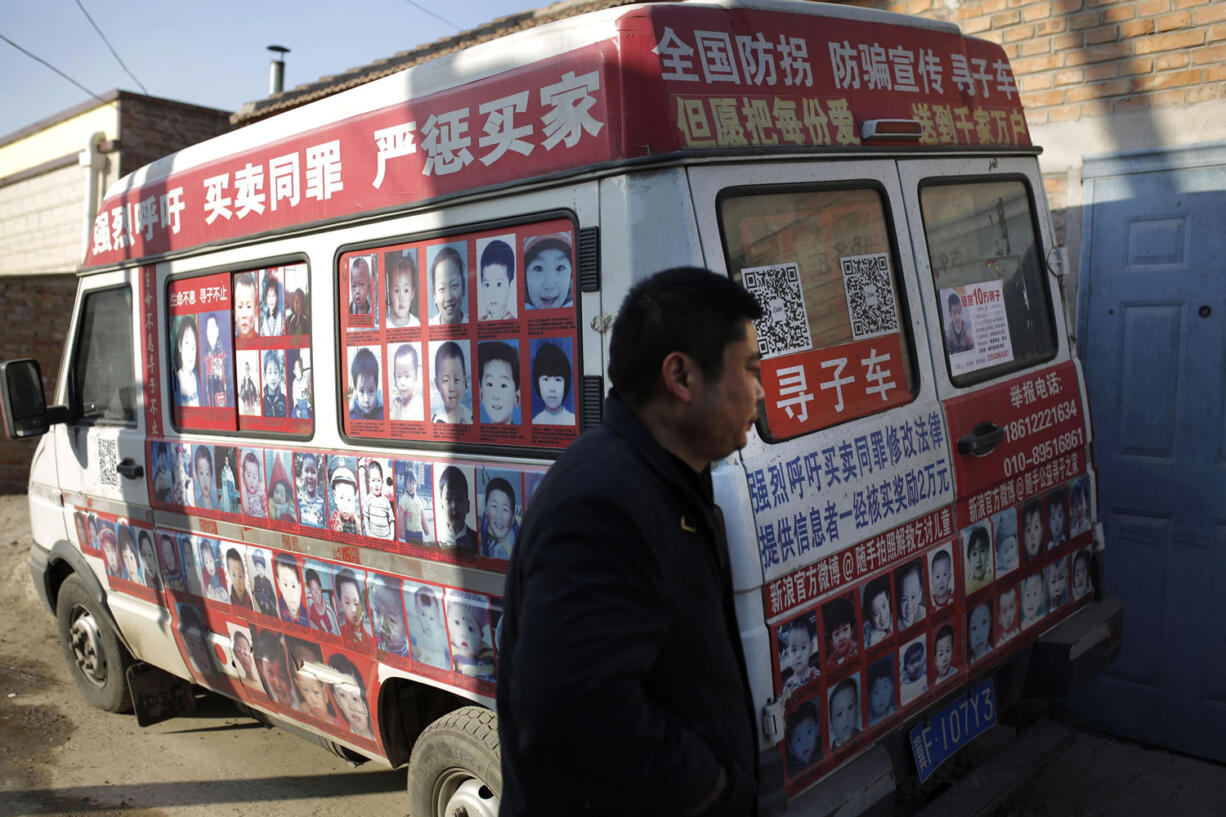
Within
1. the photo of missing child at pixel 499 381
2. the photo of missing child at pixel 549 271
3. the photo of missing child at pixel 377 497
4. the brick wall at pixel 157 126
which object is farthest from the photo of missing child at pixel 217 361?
the brick wall at pixel 157 126

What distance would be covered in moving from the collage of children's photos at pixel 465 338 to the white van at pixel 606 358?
0.4 inches

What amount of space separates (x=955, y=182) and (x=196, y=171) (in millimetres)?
2927

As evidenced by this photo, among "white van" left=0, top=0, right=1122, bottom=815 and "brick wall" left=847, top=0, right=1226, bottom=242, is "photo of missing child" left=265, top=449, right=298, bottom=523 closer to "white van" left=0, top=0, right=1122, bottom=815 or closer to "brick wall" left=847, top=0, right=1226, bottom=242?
"white van" left=0, top=0, right=1122, bottom=815

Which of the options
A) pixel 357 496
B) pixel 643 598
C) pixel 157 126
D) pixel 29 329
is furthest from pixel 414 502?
pixel 157 126

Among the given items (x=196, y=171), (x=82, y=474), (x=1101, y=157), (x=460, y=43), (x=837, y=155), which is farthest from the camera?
(x=460, y=43)

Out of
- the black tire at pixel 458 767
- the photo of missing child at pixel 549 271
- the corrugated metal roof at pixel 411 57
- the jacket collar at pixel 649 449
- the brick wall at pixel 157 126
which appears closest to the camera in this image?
the jacket collar at pixel 649 449

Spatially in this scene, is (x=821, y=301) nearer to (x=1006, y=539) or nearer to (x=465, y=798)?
(x=1006, y=539)

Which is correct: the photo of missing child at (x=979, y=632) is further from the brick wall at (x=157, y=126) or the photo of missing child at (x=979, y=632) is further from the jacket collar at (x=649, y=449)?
the brick wall at (x=157, y=126)

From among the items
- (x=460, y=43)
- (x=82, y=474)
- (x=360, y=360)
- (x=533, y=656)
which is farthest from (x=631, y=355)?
(x=460, y=43)

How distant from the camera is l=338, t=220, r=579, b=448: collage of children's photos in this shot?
8.79 feet

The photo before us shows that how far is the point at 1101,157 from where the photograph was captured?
14.2 ft

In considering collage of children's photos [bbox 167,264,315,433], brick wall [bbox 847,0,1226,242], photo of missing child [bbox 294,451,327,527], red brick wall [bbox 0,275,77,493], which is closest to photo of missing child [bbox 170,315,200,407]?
collage of children's photos [bbox 167,264,315,433]

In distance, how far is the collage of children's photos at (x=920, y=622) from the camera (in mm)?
2447

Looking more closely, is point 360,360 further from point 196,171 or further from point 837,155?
point 837,155
